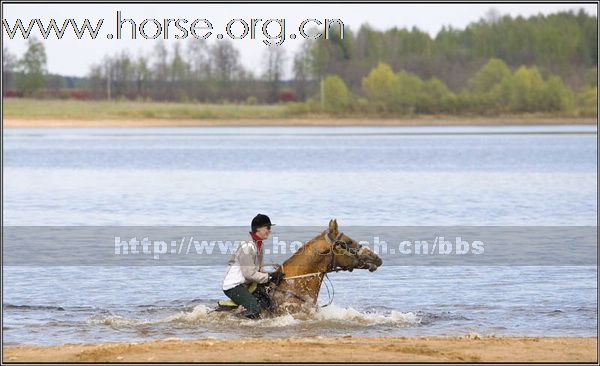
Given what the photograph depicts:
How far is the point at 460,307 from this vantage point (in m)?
14.2

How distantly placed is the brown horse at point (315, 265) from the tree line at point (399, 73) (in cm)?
9610

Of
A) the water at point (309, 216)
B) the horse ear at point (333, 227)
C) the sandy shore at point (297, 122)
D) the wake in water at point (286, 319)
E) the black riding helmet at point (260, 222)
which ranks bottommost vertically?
the sandy shore at point (297, 122)

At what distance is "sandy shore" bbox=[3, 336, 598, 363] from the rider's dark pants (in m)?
1.12

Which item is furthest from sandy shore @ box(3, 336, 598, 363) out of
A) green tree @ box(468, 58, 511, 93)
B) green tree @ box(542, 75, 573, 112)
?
green tree @ box(468, 58, 511, 93)

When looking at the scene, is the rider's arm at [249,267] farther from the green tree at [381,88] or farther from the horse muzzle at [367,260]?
the green tree at [381,88]

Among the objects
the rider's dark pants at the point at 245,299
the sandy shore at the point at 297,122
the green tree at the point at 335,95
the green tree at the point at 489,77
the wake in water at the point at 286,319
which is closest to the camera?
the rider's dark pants at the point at 245,299

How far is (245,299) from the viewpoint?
12117 mm

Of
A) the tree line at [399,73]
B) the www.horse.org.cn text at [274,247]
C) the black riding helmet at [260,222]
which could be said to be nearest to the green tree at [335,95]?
the tree line at [399,73]

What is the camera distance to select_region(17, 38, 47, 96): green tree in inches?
4601

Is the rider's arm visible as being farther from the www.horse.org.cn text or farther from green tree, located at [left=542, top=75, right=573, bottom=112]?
green tree, located at [left=542, top=75, right=573, bottom=112]

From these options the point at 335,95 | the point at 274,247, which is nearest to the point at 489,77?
the point at 335,95

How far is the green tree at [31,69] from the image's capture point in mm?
116875

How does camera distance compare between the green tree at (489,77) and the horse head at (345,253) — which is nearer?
the horse head at (345,253)

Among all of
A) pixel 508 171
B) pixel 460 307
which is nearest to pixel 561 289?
pixel 460 307
